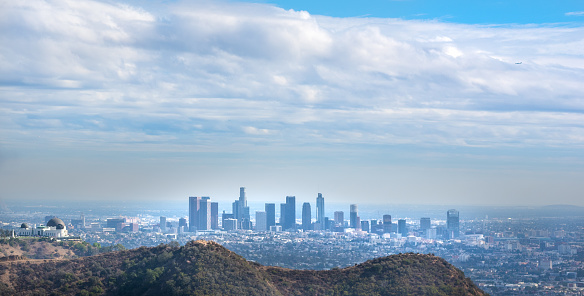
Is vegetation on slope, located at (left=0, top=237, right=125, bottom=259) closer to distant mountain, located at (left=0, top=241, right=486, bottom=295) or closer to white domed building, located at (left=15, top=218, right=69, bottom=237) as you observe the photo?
white domed building, located at (left=15, top=218, right=69, bottom=237)

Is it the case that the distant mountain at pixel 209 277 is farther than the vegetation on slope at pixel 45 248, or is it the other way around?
the vegetation on slope at pixel 45 248

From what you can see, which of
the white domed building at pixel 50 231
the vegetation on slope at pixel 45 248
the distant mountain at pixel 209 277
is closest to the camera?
the distant mountain at pixel 209 277

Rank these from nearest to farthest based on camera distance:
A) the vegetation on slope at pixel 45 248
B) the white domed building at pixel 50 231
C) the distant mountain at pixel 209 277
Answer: the distant mountain at pixel 209 277 → the vegetation on slope at pixel 45 248 → the white domed building at pixel 50 231

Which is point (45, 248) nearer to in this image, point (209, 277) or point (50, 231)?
point (50, 231)

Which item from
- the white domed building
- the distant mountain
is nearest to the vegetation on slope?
the white domed building

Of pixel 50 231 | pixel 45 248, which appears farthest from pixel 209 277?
pixel 50 231

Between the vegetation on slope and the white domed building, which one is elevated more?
the white domed building

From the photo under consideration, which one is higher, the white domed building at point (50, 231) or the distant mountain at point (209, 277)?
the white domed building at point (50, 231)

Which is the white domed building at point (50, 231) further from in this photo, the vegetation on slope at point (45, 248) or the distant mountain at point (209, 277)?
the distant mountain at point (209, 277)

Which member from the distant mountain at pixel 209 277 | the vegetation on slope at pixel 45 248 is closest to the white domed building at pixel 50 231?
the vegetation on slope at pixel 45 248

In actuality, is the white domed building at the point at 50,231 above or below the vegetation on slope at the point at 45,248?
above
